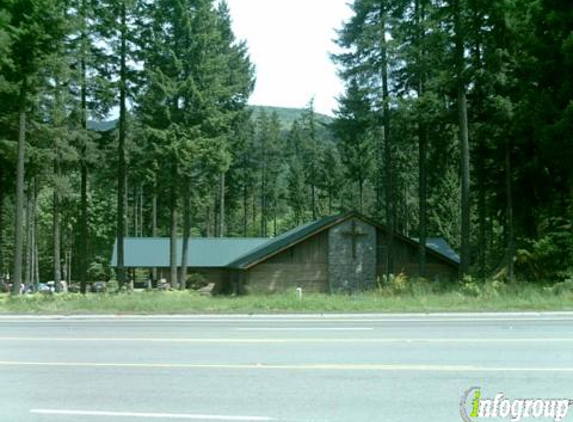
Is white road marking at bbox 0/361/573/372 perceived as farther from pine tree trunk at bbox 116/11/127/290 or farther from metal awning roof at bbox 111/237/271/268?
metal awning roof at bbox 111/237/271/268

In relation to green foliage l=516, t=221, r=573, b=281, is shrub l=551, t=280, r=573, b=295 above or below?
below

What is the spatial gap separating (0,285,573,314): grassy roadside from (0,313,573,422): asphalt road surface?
4087mm

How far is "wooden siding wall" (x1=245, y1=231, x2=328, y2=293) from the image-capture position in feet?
126

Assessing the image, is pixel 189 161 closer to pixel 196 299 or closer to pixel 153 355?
pixel 196 299

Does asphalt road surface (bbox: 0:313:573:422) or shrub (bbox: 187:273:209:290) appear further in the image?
shrub (bbox: 187:273:209:290)

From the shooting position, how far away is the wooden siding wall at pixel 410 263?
129 ft

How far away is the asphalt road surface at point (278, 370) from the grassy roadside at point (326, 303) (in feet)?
13.4

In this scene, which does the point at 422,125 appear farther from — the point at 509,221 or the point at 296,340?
the point at 296,340

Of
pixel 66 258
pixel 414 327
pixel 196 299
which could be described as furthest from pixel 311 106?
pixel 414 327

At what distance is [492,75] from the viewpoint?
95.5 feet

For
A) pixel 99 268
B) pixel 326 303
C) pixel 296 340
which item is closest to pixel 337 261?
pixel 326 303

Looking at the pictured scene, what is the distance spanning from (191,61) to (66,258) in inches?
1930

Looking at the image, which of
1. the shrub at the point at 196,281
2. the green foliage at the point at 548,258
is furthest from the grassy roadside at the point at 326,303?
the shrub at the point at 196,281

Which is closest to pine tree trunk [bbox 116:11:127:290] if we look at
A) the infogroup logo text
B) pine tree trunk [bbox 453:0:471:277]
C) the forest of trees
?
the forest of trees
